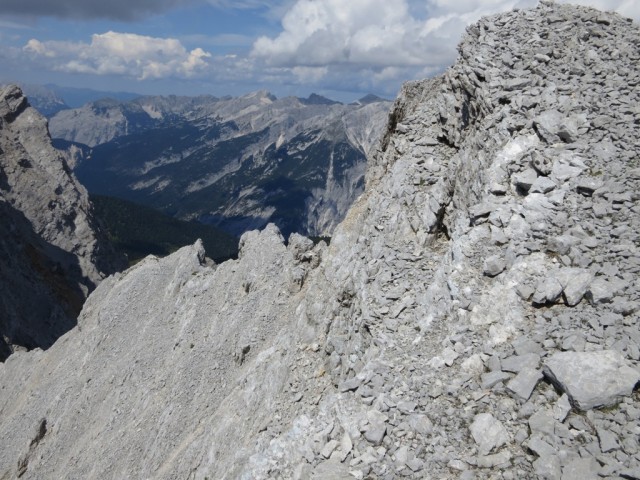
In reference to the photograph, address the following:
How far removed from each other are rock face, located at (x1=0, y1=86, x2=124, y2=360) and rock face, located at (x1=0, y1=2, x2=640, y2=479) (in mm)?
62393

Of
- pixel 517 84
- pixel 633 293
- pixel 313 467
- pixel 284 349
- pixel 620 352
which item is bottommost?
pixel 284 349

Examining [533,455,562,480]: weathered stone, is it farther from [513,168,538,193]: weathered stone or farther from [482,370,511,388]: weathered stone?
[513,168,538,193]: weathered stone

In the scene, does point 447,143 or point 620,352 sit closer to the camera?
point 620,352

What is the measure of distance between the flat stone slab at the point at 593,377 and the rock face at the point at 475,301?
0.08m

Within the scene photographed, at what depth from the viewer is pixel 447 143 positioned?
23.7 meters

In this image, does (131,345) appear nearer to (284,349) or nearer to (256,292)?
(256,292)

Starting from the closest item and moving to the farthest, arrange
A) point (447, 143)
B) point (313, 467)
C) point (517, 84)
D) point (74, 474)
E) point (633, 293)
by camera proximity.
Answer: point (633, 293)
point (313, 467)
point (517, 84)
point (447, 143)
point (74, 474)

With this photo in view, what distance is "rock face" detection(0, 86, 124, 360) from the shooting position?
80.1 metres

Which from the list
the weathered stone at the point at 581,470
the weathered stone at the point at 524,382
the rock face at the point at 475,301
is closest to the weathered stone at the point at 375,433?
the rock face at the point at 475,301

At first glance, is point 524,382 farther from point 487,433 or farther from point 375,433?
point 375,433

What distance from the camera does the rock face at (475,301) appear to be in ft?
37.7

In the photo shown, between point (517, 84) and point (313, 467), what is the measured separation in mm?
16597

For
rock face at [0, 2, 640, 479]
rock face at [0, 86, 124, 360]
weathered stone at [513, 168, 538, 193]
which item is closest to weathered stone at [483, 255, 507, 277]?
rock face at [0, 2, 640, 479]

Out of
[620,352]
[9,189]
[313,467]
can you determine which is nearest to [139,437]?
[313,467]
